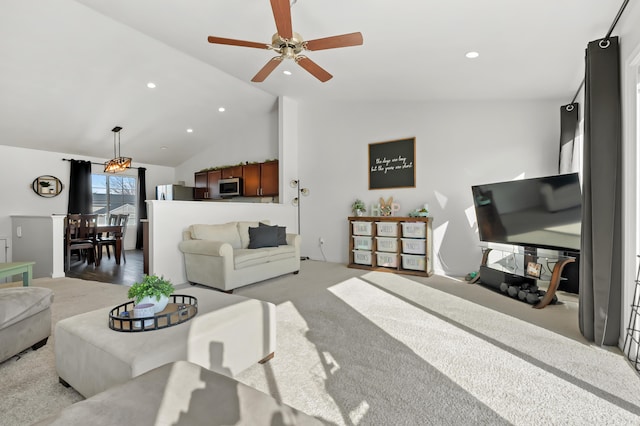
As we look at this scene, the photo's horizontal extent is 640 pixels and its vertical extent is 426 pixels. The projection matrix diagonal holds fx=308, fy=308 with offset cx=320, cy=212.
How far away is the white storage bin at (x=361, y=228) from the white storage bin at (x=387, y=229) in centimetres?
16

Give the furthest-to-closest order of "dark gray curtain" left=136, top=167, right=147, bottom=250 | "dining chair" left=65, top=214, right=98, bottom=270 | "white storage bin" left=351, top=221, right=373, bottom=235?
"dark gray curtain" left=136, top=167, right=147, bottom=250
"white storage bin" left=351, top=221, right=373, bottom=235
"dining chair" left=65, top=214, right=98, bottom=270

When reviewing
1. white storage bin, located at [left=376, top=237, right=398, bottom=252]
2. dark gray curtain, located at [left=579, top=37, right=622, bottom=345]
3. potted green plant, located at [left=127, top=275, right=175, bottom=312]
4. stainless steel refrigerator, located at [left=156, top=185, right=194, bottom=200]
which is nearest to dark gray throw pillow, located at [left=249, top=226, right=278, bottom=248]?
white storage bin, located at [left=376, top=237, right=398, bottom=252]

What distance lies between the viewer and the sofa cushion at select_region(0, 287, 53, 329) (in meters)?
1.94

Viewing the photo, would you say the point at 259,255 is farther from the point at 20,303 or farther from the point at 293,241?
the point at 20,303

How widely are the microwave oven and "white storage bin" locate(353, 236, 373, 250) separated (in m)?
3.19

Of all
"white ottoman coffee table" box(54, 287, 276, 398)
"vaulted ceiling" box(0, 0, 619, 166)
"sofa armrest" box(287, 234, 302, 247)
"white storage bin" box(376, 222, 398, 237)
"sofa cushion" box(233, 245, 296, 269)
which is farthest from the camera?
"white storage bin" box(376, 222, 398, 237)

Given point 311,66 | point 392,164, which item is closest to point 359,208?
point 392,164

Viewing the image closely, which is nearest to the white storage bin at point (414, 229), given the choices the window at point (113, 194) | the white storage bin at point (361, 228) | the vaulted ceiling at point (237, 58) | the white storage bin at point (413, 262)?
the white storage bin at point (413, 262)

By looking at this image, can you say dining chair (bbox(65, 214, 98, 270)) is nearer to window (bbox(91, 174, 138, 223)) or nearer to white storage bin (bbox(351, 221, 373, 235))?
window (bbox(91, 174, 138, 223))

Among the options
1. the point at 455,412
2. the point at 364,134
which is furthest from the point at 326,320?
the point at 364,134

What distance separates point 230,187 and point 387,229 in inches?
156

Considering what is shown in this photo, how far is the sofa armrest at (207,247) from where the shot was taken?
12.2 ft

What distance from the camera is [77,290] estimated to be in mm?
3967

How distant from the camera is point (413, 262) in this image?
4789 mm
